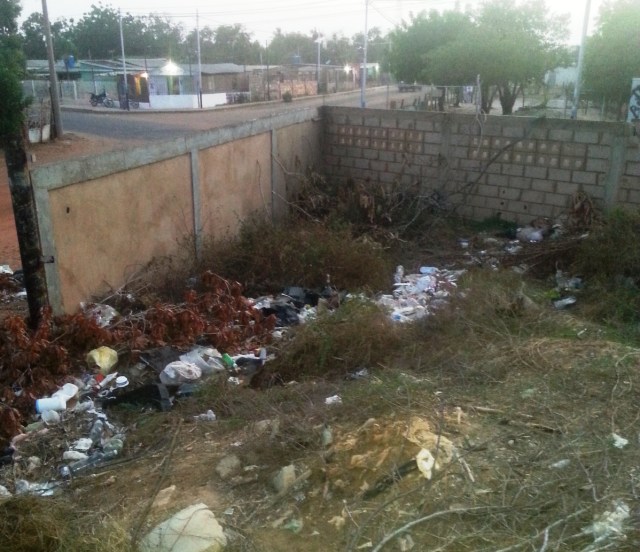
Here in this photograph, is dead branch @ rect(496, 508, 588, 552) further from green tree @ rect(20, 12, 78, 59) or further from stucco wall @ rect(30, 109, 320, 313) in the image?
green tree @ rect(20, 12, 78, 59)

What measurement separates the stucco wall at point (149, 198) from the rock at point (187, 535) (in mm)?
3490

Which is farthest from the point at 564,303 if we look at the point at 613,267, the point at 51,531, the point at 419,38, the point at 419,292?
the point at 419,38

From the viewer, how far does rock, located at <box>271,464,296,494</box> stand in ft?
10.4

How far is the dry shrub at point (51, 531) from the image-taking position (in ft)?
9.08

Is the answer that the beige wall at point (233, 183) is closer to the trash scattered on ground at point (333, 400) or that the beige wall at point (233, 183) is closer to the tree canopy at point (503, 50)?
the trash scattered on ground at point (333, 400)

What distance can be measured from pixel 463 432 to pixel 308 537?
3.74 feet

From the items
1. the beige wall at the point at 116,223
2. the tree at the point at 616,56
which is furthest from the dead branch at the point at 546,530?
the tree at the point at 616,56

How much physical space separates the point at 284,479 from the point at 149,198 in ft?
15.7

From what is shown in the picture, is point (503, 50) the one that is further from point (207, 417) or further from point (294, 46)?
point (294, 46)

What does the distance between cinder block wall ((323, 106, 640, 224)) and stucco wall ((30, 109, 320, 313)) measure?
108 centimetres

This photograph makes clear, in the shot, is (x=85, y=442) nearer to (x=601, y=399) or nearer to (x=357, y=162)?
(x=601, y=399)

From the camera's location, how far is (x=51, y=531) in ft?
9.34

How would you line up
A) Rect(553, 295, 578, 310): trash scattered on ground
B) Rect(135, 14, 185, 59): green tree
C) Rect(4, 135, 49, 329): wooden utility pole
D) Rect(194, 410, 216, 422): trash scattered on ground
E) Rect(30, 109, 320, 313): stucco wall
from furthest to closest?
Rect(135, 14, 185, 59): green tree, Rect(553, 295, 578, 310): trash scattered on ground, Rect(30, 109, 320, 313): stucco wall, Rect(4, 135, 49, 329): wooden utility pole, Rect(194, 410, 216, 422): trash scattered on ground

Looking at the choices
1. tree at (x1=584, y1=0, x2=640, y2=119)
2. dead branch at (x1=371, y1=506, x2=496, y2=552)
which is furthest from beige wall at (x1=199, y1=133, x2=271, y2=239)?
tree at (x1=584, y1=0, x2=640, y2=119)
